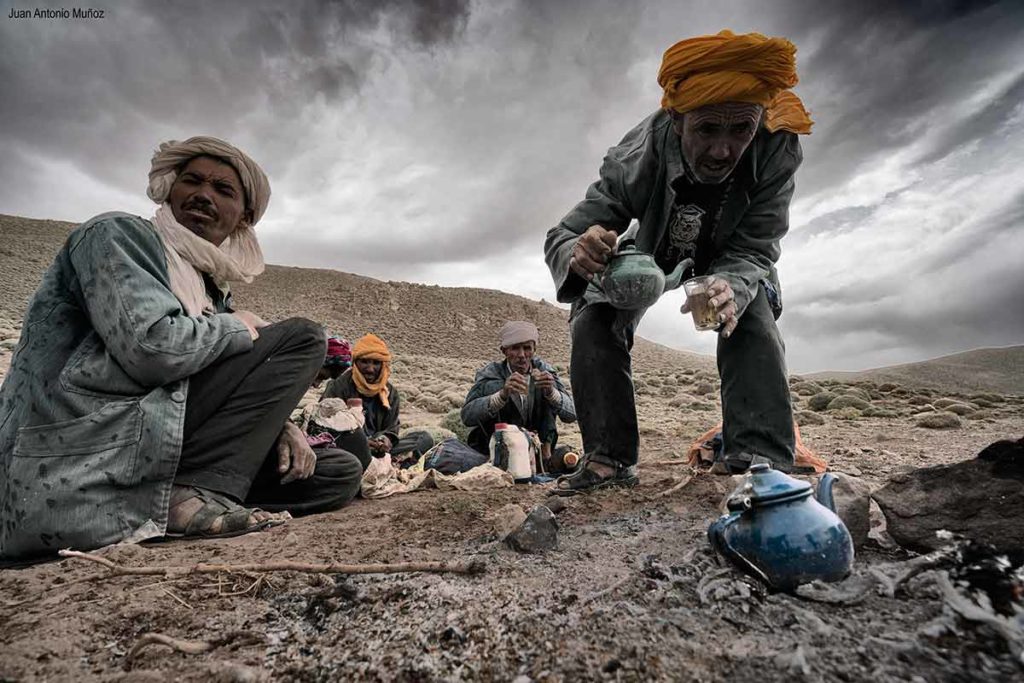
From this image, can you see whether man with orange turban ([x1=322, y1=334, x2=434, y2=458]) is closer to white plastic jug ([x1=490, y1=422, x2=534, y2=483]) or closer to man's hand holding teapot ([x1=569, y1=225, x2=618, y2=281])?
white plastic jug ([x1=490, y1=422, x2=534, y2=483])

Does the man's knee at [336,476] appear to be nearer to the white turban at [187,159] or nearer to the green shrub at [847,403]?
the white turban at [187,159]

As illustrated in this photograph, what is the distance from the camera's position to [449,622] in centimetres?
93

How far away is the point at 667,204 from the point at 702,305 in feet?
2.12

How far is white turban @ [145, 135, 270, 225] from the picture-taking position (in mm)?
2125

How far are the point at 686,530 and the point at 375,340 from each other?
12.0 ft

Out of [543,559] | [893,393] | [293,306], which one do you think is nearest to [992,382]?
[893,393]

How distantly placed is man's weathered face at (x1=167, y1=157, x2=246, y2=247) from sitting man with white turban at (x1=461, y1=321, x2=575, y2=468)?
2.17 meters

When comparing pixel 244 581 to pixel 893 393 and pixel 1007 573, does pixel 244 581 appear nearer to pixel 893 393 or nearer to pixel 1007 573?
pixel 1007 573

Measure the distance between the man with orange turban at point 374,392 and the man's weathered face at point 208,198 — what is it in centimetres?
214

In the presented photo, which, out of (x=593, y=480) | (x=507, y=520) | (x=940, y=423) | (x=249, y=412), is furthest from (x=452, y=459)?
(x=940, y=423)

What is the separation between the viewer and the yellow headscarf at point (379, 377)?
4301 millimetres

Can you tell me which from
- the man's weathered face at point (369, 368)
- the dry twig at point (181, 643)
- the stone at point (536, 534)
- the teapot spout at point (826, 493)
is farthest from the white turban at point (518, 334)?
the dry twig at point (181, 643)

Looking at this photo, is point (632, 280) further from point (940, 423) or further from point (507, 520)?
point (940, 423)

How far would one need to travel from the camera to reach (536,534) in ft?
4.39
